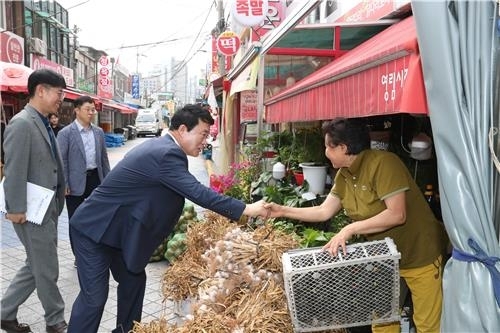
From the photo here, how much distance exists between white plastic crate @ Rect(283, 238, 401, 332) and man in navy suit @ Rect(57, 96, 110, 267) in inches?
147

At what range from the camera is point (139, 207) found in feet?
10.0

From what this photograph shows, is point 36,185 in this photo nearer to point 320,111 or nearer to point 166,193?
point 166,193

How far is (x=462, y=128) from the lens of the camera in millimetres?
1587

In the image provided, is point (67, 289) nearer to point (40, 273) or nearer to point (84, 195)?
point (84, 195)

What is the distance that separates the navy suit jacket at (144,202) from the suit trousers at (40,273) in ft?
2.13

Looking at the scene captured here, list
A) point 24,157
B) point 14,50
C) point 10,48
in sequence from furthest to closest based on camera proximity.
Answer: point 14,50
point 10,48
point 24,157

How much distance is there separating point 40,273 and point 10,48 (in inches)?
511

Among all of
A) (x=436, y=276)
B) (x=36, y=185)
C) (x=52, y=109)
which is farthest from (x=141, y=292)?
(x=436, y=276)

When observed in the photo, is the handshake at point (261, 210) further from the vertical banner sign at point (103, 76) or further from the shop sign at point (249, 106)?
the vertical banner sign at point (103, 76)

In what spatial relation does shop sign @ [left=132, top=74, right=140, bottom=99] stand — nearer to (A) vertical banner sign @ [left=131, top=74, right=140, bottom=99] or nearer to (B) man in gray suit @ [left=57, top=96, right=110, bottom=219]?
(A) vertical banner sign @ [left=131, top=74, right=140, bottom=99]

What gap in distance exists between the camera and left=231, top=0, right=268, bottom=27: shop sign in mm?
9250

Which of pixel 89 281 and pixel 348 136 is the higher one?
pixel 348 136

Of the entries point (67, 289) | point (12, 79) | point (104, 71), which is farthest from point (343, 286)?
point (104, 71)

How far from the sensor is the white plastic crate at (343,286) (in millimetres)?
2166
